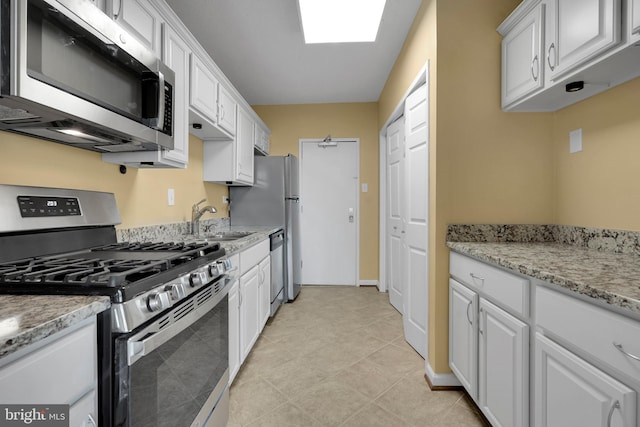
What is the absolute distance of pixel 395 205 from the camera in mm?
3268

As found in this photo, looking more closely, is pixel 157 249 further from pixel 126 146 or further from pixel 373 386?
pixel 373 386

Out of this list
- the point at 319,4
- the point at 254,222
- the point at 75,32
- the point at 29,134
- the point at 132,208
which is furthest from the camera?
the point at 254,222

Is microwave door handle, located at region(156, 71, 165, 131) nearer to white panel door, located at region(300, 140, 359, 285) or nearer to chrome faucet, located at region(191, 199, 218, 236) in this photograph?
chrome faucet, located at region(191, 199, 218, 236)

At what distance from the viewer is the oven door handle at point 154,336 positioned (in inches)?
32.8

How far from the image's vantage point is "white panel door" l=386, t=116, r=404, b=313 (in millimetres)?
3020

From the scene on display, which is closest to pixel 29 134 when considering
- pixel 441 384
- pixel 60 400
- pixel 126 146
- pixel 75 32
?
pixel 126 146

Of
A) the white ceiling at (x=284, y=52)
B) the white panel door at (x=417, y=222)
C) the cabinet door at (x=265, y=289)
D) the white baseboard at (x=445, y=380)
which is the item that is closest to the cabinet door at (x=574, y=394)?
the white baseboard at (x=445, y=380)

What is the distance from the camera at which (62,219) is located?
4.25ft

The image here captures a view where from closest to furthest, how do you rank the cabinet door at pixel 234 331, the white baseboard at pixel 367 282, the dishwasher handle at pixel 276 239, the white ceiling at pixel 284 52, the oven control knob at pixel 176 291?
the oven control knob at pixel 176 291
the cabinet door at pixel 234 331
the white ceiling at pixel 284 52
the dishwasher handle at pixel 276 239
the white baseboard at pixel 367 282

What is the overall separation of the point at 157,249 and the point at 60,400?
2.79ft

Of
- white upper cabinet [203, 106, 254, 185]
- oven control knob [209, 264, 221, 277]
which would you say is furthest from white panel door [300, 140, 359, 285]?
oven control knob [209, 264, 221, 277]

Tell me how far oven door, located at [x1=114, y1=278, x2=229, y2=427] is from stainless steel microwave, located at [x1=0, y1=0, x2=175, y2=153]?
0.73 metres

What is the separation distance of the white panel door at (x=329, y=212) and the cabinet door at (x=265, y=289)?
1514mm

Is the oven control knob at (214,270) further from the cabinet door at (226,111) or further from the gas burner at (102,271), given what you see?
the cabinet door at (226,111)
